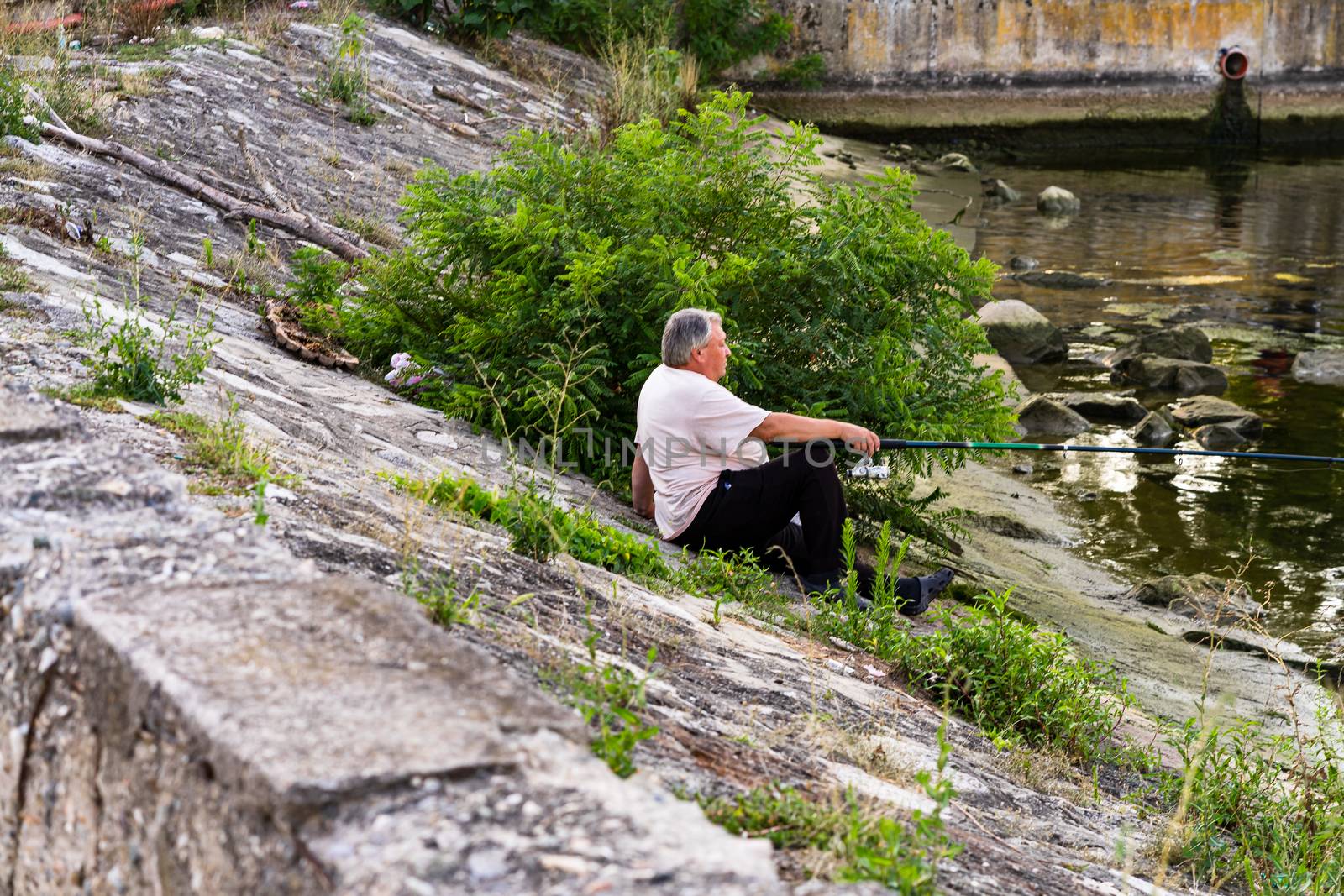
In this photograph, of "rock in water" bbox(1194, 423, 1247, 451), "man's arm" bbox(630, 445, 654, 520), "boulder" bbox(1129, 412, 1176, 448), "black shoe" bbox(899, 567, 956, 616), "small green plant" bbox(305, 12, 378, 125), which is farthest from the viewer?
"small green plant" bbox(305, 12, 378, 125)

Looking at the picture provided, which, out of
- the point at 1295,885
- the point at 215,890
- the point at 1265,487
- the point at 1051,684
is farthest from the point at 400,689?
the point at 1265,487

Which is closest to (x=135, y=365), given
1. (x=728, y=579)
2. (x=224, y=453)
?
(x=224, y=453)

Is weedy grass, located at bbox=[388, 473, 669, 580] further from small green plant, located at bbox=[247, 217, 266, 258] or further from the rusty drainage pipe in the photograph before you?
the rusty drainage pipe

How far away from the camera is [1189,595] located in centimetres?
791


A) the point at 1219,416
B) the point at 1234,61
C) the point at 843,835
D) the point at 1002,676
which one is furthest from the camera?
the point at 1234,61

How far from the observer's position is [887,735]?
399 centimetres

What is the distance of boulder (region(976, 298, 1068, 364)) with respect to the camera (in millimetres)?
12844

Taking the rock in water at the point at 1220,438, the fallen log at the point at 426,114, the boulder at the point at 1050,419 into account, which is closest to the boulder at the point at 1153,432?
the rock in water at the point at 1220,438

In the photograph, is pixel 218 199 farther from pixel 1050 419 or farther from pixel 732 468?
pixel 1050 419

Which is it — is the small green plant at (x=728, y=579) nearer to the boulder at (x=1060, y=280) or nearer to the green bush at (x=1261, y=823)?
the green bush at (x=1261, y=823)

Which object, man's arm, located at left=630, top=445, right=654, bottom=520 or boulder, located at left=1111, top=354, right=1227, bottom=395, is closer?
man's arm, located at left=630, top=445, right=654, bottom=520

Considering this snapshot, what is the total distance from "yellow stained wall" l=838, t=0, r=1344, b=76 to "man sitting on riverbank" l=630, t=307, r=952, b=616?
17.8m

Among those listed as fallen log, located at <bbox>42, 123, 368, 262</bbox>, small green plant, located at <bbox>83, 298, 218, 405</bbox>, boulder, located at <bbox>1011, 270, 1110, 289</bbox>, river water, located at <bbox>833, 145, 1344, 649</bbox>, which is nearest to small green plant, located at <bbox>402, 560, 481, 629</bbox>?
small green plant, located at <bbox>83, 298, 218, 405</bbox>

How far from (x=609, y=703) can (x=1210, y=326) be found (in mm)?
12338
